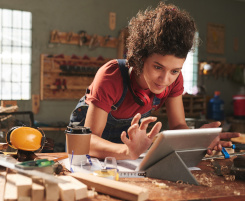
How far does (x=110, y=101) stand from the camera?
5.38ft

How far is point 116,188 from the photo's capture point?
996 mm

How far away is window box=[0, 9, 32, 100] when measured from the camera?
4977 millimetres

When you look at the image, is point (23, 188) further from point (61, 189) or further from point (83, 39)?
point (83, 39)

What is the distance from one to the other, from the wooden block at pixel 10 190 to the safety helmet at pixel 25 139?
0.94 feet

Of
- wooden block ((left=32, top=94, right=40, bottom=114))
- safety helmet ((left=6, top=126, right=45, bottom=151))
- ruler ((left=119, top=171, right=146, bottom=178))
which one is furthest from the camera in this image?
wooden block ((left=32, top=94, right=40, bottom=114))

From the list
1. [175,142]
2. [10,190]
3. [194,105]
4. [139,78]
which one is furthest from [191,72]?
[10,190]

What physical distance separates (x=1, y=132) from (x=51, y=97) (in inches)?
105

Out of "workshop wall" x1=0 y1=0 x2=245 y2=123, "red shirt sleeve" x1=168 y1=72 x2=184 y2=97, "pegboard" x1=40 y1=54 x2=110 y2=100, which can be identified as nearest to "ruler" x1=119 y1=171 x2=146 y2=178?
"red shirt sleeve" x1=168 y1=72 x2=184 y2=97

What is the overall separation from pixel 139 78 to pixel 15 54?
380 cm

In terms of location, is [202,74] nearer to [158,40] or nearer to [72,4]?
[72,4]

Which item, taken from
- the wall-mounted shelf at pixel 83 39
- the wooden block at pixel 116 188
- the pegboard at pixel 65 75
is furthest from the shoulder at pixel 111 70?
the wall-mounted shelf at pixel 83 39

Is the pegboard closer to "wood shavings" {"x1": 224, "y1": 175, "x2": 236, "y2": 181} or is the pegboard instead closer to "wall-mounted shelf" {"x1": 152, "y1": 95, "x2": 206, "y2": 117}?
"wall-mounted shelf" {"x1": 152, "y1": 95, "x2": 206, "y2": 117}

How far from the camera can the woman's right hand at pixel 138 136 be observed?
1270 mm

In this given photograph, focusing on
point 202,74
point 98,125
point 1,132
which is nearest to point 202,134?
point 98,125
